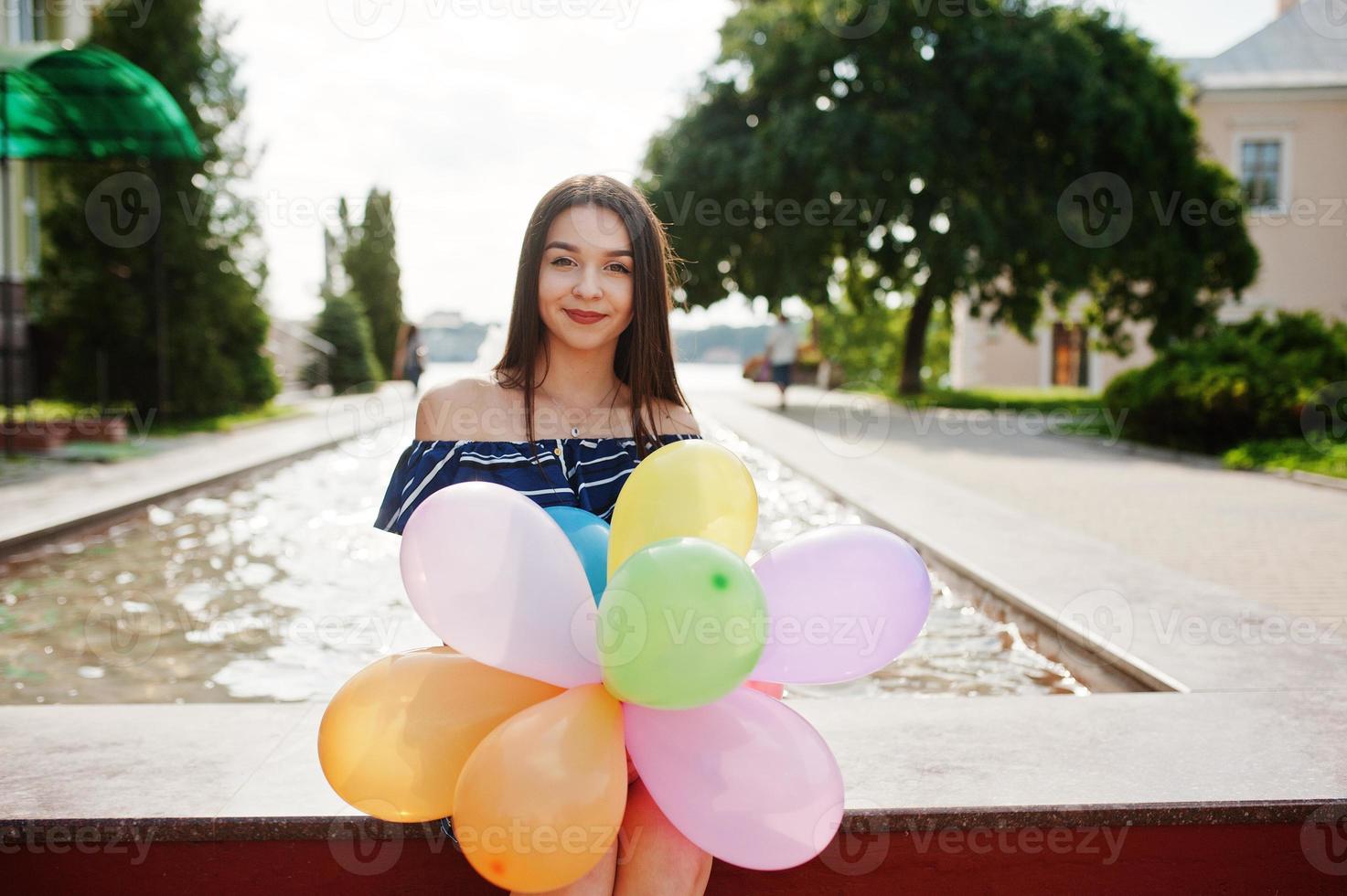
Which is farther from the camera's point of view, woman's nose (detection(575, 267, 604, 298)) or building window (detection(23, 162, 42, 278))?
building window (detection(23, 162, 42, 278))

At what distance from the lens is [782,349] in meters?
19.7

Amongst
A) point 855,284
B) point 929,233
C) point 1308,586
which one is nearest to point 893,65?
point 929,233

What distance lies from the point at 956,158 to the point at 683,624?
19964mm

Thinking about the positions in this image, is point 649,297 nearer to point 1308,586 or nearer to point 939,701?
point 939,701

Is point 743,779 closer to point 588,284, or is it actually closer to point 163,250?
point 588,284

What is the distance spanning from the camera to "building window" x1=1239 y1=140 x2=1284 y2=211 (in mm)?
31750
